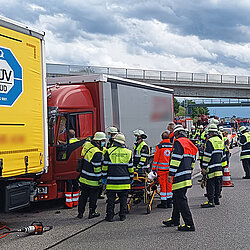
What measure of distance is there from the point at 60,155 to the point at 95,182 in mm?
1444

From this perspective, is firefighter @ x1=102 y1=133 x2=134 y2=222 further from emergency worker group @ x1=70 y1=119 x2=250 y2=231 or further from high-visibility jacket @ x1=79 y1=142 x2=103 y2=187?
high-visibility jacket @ x1=79 y1=142 x2=103 y2=187

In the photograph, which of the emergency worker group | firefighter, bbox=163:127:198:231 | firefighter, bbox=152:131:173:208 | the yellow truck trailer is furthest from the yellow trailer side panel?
firefighter, bbox=152:131:173:208

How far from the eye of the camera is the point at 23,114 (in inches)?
275

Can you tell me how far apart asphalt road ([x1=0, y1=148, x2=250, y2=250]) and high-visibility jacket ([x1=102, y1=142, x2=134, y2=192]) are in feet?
2.49

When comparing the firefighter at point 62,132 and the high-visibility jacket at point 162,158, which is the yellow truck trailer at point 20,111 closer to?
the firefighter at point 62,132

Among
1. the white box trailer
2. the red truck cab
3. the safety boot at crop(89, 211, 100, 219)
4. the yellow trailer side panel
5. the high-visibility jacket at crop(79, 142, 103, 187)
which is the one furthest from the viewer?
the white box trailer

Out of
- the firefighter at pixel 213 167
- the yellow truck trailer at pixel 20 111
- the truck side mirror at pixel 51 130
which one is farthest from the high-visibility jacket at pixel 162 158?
the yellow truck trailer at pixel 20 111

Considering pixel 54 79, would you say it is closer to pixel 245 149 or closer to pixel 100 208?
pixel 100 208

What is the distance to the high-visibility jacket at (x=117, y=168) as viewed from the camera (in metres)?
7.86

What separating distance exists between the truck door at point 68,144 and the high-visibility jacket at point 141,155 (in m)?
1.42

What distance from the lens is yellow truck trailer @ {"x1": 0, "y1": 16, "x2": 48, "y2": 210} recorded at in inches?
259

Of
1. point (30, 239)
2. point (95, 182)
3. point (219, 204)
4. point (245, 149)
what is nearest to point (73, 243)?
point (30, 239)

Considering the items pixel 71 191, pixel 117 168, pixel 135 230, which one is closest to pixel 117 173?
pixel 117 168

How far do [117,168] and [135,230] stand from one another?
4.49 feet
